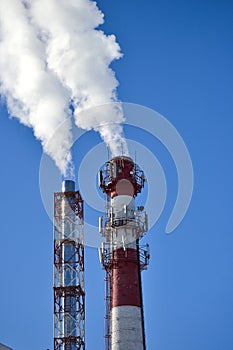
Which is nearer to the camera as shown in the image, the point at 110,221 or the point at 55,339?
the point at 110,221

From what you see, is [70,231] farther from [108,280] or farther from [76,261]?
[108,280]

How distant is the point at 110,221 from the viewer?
58750 mm

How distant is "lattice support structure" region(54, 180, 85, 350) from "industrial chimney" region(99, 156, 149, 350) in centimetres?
1221

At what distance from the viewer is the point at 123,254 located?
57.2 meters

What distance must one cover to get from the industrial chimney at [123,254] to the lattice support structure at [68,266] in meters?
12.2

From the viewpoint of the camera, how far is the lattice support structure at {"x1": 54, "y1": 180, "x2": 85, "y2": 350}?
70250 mm

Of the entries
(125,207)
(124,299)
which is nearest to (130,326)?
(124,299)

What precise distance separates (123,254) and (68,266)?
16506 millimetres

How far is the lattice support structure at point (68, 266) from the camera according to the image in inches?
2766

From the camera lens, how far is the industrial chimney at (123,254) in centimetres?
5459

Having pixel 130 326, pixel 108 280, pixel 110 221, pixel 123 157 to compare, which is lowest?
pixel 130 326

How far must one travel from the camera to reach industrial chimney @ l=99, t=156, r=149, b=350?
54.6 m

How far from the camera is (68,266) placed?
72688 mm

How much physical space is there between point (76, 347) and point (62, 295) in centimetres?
500
